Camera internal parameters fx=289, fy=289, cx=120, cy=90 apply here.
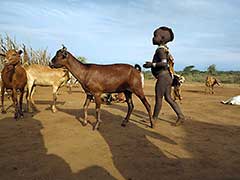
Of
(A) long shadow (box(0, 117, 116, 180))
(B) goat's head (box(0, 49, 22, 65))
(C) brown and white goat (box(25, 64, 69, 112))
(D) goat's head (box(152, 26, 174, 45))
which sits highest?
(D) goat's head (box(152, 26, 174, 45))

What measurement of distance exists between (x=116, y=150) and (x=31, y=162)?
1.64 meters

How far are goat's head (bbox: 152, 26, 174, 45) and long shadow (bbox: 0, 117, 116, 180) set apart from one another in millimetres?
3898

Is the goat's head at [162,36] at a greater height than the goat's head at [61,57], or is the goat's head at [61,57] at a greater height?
the goat's head at [162,36]

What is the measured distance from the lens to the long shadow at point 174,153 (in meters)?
4.63

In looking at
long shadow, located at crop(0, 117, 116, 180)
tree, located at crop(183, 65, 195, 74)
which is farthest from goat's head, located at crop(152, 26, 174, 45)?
tree, located at crop(183, 65, 195, 74)

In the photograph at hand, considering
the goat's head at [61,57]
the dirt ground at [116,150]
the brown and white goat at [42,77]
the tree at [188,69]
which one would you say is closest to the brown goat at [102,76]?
the goat's head at [61,57]

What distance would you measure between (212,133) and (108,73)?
318cm

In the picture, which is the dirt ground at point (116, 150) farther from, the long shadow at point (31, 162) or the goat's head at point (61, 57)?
the goat's head at point (61, 57)

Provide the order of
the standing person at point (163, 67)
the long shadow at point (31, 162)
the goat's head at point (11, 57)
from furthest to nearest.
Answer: the goat's head at point (11, 57)
the standing person at point (163, 67)
the long shadow at point (31, 162)

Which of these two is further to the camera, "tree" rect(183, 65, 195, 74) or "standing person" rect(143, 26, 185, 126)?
"tree" rect(183, 65, 195, 74)

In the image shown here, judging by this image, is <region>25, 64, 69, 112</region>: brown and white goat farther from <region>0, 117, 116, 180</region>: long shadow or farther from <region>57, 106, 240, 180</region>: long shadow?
<region>0, 117, 116, 180</region>: long shadow

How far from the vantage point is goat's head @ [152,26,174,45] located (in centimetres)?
784

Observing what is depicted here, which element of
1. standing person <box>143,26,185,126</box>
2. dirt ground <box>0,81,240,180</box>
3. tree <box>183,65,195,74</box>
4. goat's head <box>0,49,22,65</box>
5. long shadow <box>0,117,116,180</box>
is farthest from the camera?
tree <box>183,65,195,74</box>

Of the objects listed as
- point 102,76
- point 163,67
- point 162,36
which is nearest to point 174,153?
point 163,67
